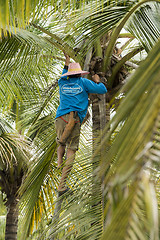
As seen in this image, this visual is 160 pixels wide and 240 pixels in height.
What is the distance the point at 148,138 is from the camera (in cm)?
114

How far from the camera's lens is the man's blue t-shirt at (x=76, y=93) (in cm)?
424

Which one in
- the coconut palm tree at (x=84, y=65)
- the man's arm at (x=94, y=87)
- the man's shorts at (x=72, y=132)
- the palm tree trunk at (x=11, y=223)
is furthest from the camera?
the palm tree trunk at (x=11, y=223)

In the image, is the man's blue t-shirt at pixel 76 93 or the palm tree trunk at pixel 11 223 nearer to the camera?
the man's blue t-shirt at pixel 76 93

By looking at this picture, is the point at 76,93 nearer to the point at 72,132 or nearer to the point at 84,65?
the point at 72,132

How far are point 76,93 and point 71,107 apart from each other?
0.18 meters

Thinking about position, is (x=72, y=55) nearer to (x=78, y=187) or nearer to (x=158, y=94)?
(x=78, y=187)

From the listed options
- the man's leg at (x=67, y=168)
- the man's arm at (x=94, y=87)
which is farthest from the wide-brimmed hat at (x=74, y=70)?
the man's leg at (x=67, y=168)

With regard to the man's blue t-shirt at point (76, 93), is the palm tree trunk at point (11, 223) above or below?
below

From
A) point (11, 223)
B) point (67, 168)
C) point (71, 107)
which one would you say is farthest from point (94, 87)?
point (11, 223)

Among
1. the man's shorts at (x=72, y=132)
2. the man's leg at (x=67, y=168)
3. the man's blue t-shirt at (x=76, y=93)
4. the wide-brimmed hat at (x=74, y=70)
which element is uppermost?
the wide-brimmed hat at (x=74, y=70)

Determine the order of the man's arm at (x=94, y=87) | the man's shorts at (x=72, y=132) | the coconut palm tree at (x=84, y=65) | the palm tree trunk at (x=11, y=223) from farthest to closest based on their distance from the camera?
the palm tree trunk at (x=11, y=223) < the man's shorts at (x=72, y=132) < the man's arm at (x=94, y=87) < the coconut palm tree at (x=84, y=65)

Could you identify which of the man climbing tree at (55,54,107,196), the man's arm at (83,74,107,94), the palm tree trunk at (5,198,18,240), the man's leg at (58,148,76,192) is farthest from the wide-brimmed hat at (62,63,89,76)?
the palm tree trunk at (5,198,18,240)

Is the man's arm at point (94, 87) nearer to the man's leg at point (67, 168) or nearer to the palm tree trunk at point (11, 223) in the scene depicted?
the man's leg at point (67, 168)

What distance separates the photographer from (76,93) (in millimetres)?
4258
